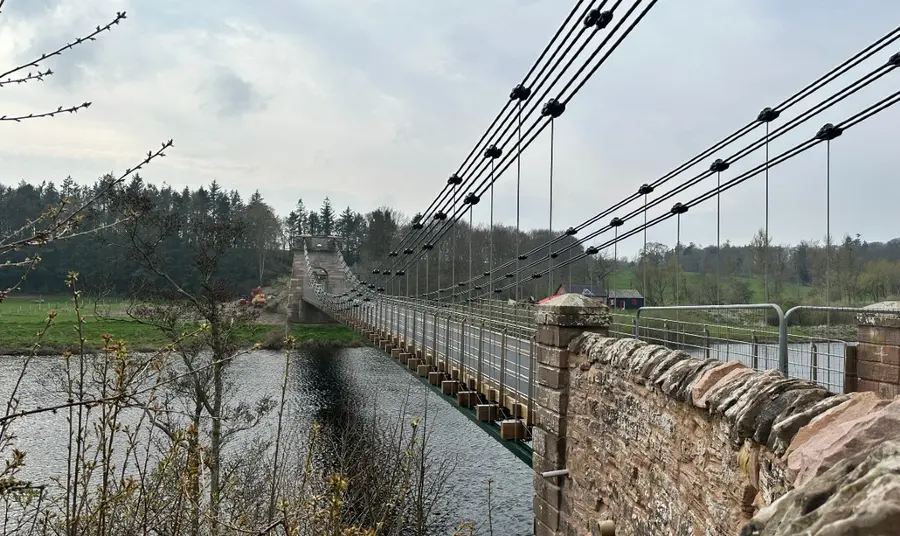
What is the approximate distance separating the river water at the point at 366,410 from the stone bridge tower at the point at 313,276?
8213 mm

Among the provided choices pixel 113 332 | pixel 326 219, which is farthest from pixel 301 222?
pixel 113 332

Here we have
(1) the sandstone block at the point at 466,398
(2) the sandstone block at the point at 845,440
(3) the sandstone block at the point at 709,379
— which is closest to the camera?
(2) the sandstone block at the point at 845,440

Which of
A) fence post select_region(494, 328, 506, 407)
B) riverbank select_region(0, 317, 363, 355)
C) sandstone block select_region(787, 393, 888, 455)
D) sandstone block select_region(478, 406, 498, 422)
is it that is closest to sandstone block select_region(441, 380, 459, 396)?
sandstone block select_region(478, 406, 498, 422)

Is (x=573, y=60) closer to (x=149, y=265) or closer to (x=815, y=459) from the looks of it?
(x=815, y=459)

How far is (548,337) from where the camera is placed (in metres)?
4.61

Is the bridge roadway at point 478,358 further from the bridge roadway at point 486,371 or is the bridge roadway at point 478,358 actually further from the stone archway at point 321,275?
the stone archway at point 321,275

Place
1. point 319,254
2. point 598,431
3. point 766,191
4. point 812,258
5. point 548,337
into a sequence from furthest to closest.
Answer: point 319,254 → point 812,258 → point 766,191 → point 548,337 → point 598,431

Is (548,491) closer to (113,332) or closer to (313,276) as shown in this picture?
(113,332)

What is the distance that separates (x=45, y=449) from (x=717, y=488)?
1278 cm

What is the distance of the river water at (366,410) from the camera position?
1014cm

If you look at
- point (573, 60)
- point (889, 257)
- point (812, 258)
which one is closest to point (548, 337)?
point (573, 60)

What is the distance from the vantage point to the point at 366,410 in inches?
652

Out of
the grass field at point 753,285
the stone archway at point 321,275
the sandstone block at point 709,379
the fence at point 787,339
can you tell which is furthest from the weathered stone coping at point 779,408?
the stone archway at point 321,275

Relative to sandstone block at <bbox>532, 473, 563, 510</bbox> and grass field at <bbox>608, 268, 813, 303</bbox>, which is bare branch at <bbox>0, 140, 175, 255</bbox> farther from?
grass field at <bbox>608, 268, 813, 303</bbox>
